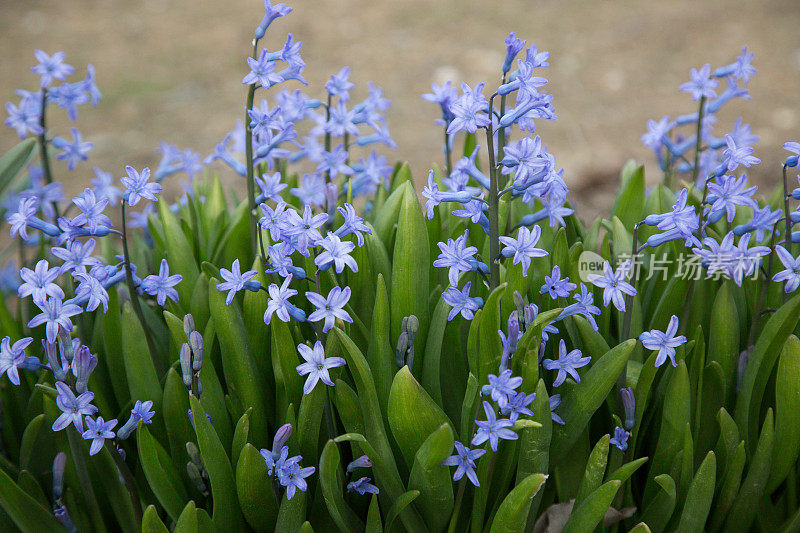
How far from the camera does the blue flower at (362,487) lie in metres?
1.94

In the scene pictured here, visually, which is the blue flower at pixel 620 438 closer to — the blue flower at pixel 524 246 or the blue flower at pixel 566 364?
the blue flower at pixel 566 364

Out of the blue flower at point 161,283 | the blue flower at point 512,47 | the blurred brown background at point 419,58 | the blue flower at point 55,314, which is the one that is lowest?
the blue flower at point 55,314

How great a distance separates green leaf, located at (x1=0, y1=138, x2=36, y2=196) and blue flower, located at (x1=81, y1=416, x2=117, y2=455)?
1305 millimetres

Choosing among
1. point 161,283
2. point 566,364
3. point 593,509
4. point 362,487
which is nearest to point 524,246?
point 566,364

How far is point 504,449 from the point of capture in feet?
6.51

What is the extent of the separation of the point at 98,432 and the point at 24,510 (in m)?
0.33

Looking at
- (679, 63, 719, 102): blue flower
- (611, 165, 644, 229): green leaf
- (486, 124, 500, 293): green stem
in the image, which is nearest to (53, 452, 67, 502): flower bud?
(486, 124, 500, 293): green stem

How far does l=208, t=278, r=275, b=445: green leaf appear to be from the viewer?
78.3 inches

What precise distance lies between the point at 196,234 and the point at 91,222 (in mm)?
821

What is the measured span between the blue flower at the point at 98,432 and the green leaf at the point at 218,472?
8.3 inches

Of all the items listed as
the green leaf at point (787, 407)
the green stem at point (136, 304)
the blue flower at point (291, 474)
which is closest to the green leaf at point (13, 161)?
the green stem at point (136, 304)

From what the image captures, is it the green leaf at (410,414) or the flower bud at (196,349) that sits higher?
the flower bud at (196,349)

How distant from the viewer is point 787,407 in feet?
6.47

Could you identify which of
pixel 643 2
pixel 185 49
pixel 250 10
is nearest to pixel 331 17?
pixel 250 10
